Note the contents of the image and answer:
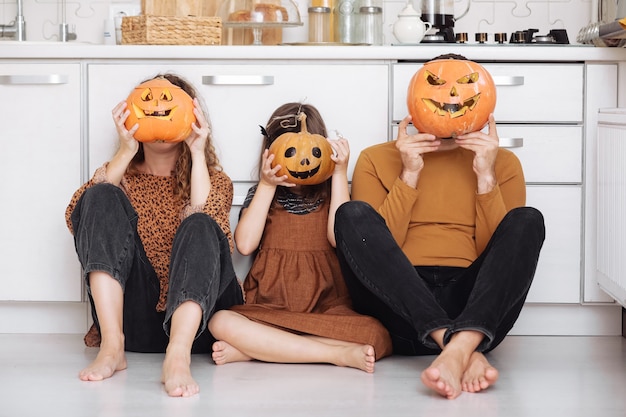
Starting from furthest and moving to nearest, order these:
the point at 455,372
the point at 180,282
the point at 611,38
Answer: the point at 611,38 → the point at 180,282 → the point at 455,372

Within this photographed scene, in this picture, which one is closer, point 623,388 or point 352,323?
point 623,388

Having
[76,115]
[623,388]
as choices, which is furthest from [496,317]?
[76,115]

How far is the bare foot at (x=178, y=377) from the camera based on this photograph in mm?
1947

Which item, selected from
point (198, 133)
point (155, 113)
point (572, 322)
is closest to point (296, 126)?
point (198, 133)

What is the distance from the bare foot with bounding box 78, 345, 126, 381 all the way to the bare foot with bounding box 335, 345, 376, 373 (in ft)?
1.64

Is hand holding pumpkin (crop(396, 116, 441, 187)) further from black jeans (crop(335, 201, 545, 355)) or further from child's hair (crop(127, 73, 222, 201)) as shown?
child's hair (crop(127, 73, 222, 201))

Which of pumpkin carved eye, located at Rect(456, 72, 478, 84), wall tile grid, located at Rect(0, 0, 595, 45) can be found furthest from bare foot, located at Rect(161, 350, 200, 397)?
wall tile grid, located at Rect(0, 0, 595, 45)

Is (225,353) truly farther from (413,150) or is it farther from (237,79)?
(237,79)

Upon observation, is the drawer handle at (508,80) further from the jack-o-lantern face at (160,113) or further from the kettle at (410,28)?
the jack-o-lantern face at (160,113)

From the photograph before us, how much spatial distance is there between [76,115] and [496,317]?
1.28 m

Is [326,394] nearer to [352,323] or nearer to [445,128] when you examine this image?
[352,323]

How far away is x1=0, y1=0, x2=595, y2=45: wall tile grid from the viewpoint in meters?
3.08

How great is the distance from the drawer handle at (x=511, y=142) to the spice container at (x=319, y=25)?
71 cm

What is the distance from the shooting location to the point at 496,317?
2.00 metres
